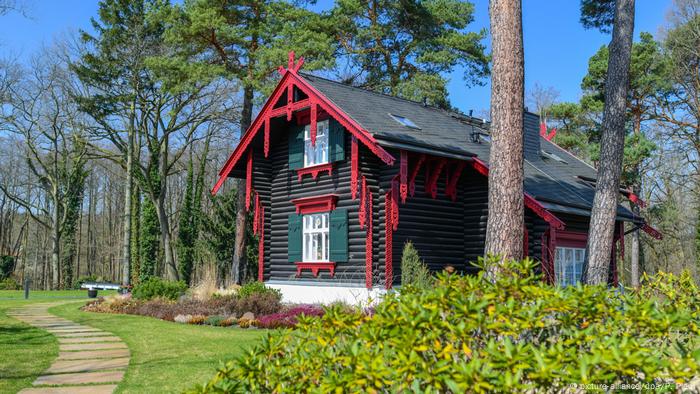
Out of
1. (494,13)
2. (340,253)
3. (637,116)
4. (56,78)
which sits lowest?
(340,253)

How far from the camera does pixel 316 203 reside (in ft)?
55.3

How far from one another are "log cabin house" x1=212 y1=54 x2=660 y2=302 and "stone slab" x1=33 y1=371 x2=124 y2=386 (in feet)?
23.8

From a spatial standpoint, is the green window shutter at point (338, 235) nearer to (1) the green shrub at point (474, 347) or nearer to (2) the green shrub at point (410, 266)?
(2) the green shrub at point (410, 266)

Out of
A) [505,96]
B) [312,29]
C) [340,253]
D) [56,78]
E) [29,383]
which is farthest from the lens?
[56,78]

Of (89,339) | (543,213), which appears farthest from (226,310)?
(543,213)

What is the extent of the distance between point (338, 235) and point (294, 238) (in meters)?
2.03

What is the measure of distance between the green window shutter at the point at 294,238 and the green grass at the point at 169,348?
4.40m

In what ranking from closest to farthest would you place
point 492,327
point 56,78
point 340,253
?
point 492,327 → point 340,253 → point 56,78

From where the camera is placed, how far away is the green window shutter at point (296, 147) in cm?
1747

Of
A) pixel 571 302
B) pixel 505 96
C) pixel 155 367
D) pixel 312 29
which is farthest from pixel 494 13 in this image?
pixel 312 29

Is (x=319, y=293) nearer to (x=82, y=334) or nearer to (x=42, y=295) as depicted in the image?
(x=82, y=334)

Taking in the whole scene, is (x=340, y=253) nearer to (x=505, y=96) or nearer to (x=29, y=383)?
(x=505, y=96)

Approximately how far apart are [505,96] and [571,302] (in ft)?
18.4

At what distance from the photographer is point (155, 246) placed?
3222 cm
